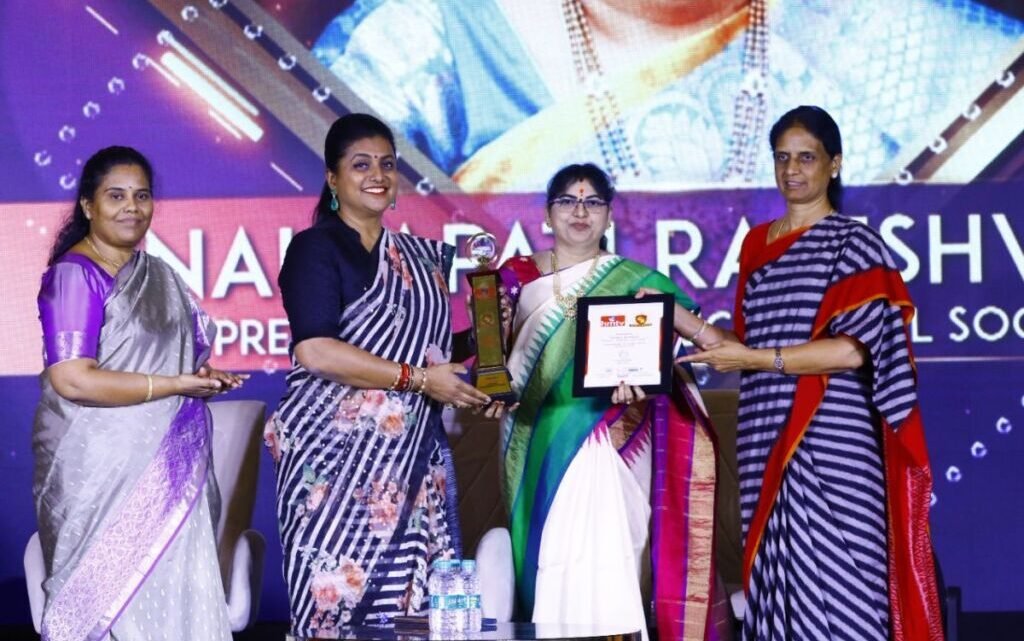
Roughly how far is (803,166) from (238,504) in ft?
6.41

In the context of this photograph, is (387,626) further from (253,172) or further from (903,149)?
(903,149)

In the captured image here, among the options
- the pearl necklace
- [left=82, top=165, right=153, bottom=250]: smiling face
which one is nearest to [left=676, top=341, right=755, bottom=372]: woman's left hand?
[left=82, top=165, right=153, bottom=250]: smiling face

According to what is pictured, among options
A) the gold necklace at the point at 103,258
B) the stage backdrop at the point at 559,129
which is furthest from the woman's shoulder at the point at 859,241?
the gold necklace at the point at 103,258

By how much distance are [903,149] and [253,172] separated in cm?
226

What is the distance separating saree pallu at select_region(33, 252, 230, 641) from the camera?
3.67 meters

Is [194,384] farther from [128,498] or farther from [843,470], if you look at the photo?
[843,470]

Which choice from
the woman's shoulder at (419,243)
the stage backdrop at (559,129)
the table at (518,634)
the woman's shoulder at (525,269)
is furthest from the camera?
the stage backdrop at (559,129)

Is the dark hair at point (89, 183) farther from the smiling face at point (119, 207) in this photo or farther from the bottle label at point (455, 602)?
the bottle label at point (455, 602)

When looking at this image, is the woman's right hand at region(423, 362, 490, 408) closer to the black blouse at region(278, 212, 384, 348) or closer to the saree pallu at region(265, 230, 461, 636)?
the saree pallu at region(265, 230, 461, 636)

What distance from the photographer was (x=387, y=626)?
3510 millimetres

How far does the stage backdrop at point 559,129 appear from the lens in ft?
17.6

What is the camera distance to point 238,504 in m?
4.66

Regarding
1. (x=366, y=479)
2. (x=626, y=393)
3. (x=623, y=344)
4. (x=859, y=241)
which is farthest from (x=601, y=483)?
(x=859, y=241)

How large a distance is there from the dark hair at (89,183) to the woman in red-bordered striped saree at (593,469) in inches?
40.1
